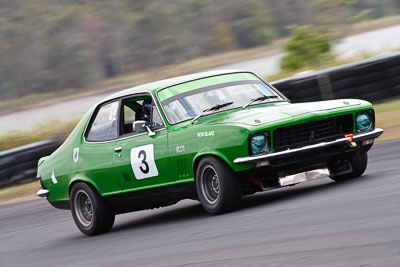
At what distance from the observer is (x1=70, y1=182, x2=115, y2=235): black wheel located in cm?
820

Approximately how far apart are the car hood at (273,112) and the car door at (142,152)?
601mm

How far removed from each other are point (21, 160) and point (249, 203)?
26.5 ft

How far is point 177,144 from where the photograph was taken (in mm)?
7367

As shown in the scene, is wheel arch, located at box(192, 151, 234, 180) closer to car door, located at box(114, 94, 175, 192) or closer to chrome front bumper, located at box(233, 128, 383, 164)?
chrome front bumper, located at box(233, 128, 383, 164)

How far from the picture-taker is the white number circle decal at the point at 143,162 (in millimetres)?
7629

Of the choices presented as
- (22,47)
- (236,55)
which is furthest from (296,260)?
(22,47)

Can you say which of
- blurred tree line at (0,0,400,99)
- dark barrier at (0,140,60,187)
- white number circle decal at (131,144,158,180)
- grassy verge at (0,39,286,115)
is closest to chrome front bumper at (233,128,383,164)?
white number circle decal at (131,144,158,180)

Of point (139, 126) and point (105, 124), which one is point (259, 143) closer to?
point (139, 126)

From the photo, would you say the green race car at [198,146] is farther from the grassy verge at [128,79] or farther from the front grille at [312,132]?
the grassy verge at [128,79]

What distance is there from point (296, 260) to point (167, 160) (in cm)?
292

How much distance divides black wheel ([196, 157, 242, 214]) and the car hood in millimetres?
427

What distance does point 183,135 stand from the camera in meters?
7.34

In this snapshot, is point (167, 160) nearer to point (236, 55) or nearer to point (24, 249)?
point (24, 249)

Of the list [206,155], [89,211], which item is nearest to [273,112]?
[206,155]
